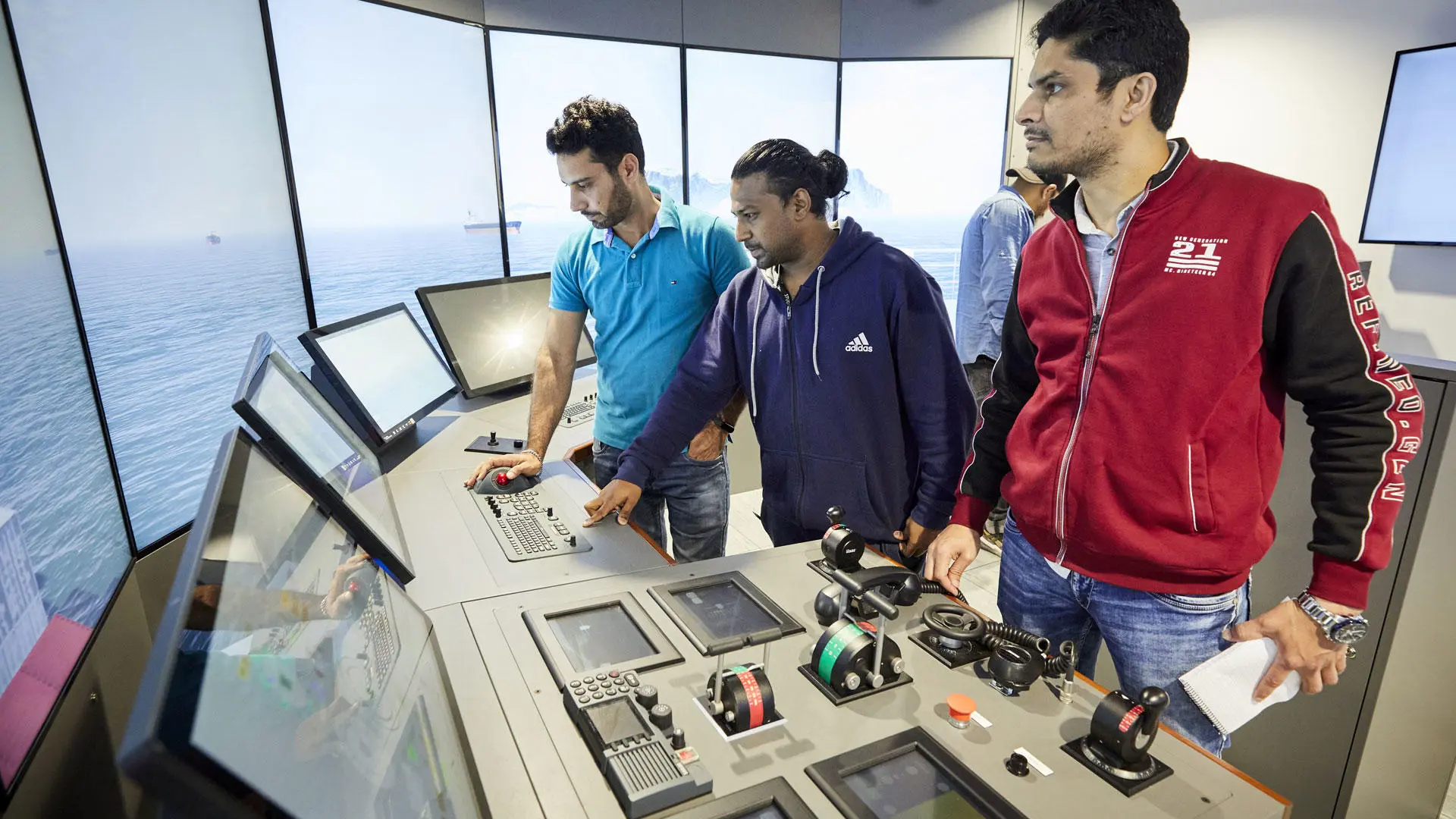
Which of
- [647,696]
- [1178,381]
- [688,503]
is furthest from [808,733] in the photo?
[688,503]

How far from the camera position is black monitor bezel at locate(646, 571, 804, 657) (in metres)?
1.10

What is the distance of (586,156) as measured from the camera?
6.17 feet

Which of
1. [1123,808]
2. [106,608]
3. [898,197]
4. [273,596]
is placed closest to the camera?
[273,596]

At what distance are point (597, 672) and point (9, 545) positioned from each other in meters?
0.91

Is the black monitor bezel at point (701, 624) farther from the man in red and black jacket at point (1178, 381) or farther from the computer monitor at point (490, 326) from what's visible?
the computer monitor at point (490, 326)

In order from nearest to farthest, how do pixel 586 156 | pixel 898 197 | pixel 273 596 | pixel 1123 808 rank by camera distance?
pixel 273 596 < pixel 1123 808 < pixel 586 156 < pixel 898 197

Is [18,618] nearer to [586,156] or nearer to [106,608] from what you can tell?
[106,608]

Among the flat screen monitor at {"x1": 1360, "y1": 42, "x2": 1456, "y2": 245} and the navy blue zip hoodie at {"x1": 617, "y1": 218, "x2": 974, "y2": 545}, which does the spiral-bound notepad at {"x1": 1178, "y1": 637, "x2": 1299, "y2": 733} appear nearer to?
the navy blue zip hoodie at {"x1": 617, "y1": 218, "x2": 974, "y2": 545}

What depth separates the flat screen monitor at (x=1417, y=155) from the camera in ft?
9.96

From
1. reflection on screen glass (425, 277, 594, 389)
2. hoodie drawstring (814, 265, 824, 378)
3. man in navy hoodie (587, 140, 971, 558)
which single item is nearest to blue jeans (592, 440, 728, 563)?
man in navy hoodie (587, 140, 971, 558)

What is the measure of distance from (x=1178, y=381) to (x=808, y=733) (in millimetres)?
716

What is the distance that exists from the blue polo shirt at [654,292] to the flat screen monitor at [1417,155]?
3147 mm

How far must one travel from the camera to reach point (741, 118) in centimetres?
440

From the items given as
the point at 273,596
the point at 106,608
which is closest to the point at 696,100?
the point at 106,608
